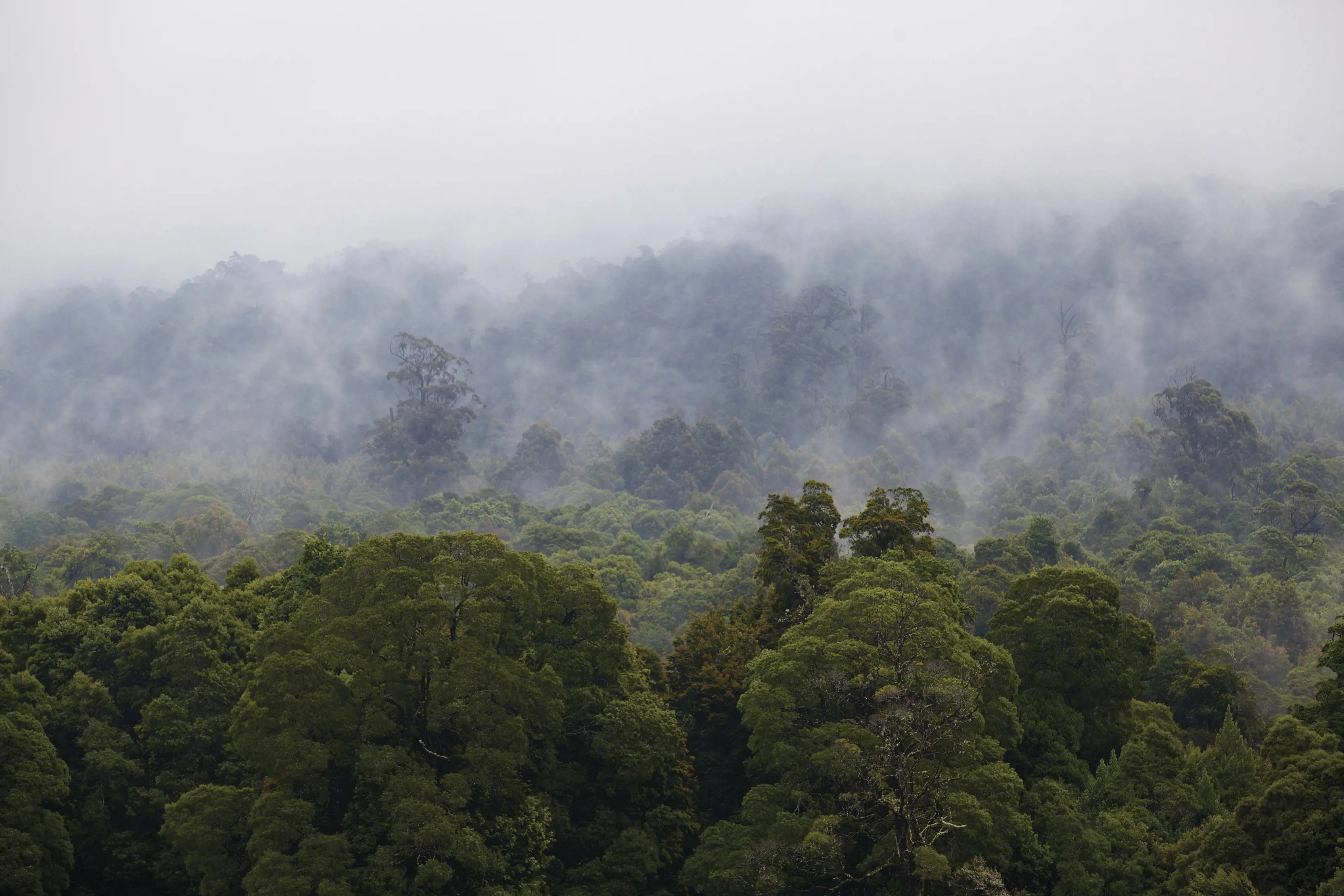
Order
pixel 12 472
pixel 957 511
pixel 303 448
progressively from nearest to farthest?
pixel 957 511 < pixel 12 472 < pixel 303 448

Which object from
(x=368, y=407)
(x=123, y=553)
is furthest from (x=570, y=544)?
(x=368, y=407)

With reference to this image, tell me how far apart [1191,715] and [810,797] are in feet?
66.9

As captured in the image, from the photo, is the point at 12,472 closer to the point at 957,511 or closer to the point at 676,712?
the point at 957,511

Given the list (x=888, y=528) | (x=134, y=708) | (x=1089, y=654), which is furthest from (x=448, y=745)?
(x=1089, y=654)

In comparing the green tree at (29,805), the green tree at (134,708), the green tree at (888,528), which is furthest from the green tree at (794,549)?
the green tree at (29,805)

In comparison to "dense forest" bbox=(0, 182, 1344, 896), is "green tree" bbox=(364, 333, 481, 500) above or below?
above

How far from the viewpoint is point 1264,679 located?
175 ft

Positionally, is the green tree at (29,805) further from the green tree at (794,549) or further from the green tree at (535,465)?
the green tree at (535,465)

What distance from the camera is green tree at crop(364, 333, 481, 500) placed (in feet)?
408

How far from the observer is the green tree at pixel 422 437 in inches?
4899

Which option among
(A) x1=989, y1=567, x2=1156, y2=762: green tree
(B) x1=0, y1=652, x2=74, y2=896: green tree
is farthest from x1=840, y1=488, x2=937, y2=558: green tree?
(B) x1=0, y1=652, x2=74, y2=896: green tree

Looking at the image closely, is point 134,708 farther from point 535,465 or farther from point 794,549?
point 535,465

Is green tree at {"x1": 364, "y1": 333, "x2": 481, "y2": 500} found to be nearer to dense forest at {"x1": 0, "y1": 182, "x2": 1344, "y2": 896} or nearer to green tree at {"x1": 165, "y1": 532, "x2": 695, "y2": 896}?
dense forest at {"x1": 0, "y1": 182, "x2": 1344, "y2": 896}

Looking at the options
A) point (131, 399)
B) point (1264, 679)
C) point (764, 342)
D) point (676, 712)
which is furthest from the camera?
point (764, 342)
